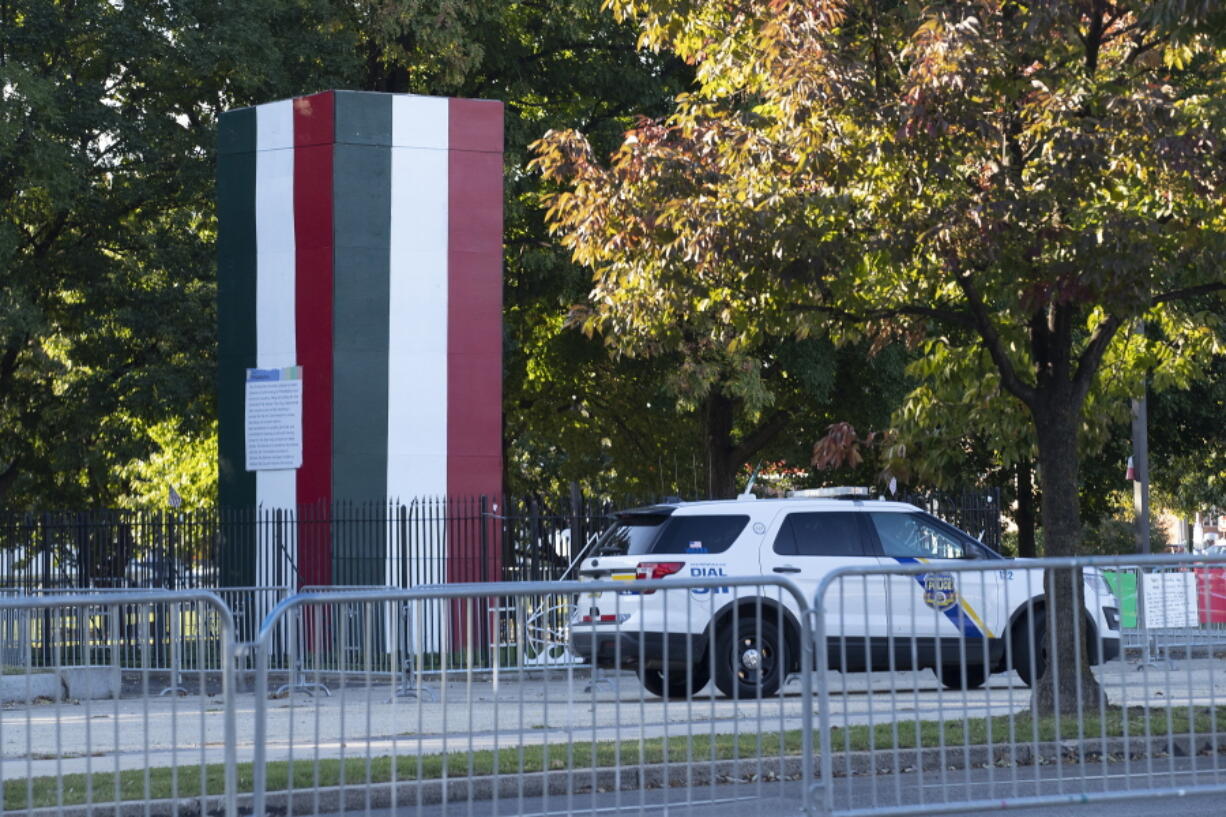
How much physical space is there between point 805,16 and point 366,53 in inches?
739

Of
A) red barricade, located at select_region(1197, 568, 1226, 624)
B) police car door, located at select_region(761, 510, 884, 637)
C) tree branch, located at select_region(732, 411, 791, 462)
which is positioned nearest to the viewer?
red barricade, located at select_region(1197, 568, 1226, 624)

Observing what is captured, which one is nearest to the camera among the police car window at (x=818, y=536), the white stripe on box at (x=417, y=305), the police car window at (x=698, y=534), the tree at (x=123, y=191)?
the police car window at (x=698, y=534)

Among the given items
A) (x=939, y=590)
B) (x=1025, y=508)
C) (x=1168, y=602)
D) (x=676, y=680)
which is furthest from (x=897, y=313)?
(x=1025, y=508)

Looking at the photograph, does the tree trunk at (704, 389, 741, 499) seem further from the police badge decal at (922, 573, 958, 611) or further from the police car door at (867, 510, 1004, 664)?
the police badge decal at (922, 573, 958, 611)

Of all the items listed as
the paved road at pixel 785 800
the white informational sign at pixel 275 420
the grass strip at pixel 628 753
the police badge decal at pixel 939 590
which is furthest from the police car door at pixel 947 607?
the white informational sign at pixel 275 420

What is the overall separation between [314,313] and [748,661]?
1582 centimetres

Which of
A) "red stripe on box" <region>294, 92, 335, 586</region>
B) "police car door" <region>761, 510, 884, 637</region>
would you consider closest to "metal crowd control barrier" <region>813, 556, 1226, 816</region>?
"police car door" <region>761, 510, 884, 637</region>

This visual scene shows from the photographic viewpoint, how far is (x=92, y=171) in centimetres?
2741

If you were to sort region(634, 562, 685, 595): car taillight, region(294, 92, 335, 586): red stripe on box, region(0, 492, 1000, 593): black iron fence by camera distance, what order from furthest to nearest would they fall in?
1. region(294, 92, 335, 586): red stripe on box
2. region(0, 492, 1000, 593): black iron fence
3. region(634, 562, 685, 595): car taillight

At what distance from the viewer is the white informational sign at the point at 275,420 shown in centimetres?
2191

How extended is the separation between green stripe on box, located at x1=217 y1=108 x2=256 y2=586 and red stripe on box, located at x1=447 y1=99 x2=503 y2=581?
268 centimetres

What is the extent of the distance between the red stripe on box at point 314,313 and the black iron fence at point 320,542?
0.05 metres

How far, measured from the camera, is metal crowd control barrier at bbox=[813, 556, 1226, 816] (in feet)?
24.3

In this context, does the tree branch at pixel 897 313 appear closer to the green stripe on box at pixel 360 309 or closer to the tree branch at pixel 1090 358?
the tree branch at pixel 1090 358
